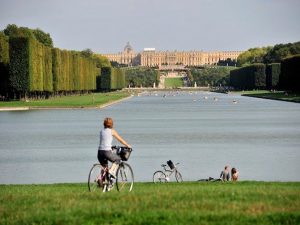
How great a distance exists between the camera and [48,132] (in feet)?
106

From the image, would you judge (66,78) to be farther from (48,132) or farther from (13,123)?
(48,132)

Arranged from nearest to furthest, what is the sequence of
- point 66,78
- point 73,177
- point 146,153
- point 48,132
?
1. point 73,177
2. point 146,153
3. point 48,132
4. point 66,78

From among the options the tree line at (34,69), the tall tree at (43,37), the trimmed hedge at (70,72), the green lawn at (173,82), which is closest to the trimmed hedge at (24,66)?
the tree line at (34,69)

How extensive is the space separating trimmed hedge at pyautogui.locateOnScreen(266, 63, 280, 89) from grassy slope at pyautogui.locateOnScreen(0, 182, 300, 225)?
94.3 meters

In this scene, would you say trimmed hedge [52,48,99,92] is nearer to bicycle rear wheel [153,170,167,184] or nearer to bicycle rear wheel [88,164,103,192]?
bicycle rear wheel [153,170,167,184]

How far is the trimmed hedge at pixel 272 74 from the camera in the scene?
10475 cm

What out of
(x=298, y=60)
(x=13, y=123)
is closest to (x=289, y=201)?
(x=13, y=123)

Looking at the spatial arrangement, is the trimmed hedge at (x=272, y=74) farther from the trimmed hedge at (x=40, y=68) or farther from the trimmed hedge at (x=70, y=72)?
the trimmed hedge at (x=40, y=68)

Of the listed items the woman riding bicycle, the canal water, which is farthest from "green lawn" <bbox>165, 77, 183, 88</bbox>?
the woman riding bicycle

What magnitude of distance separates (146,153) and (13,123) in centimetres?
1605

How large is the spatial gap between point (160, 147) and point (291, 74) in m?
Answer: 58.7

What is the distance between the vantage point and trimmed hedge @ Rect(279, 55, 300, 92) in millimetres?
80938

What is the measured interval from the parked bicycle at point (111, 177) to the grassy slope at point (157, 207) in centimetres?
22

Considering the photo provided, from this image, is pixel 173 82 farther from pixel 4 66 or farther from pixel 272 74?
pixel 4 66
